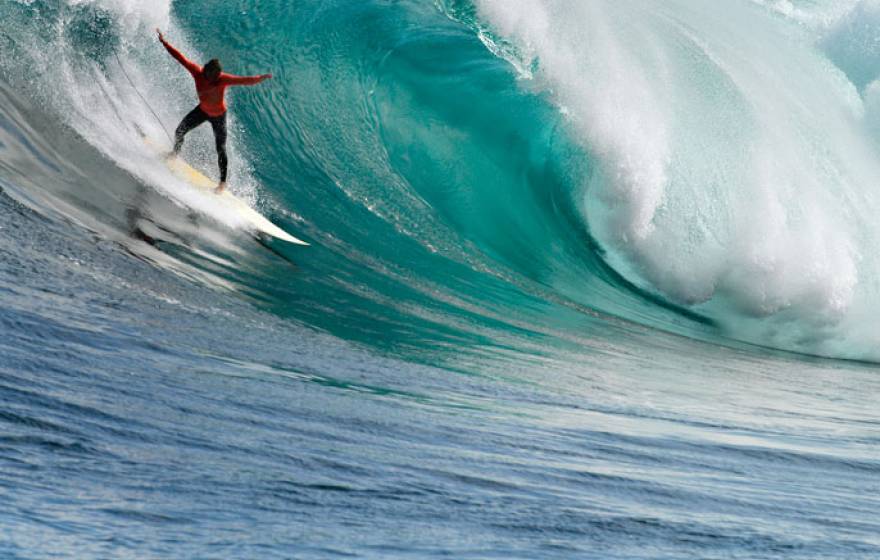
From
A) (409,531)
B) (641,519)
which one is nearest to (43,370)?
(409,531)

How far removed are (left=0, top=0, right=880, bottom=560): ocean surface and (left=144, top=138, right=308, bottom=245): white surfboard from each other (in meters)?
0.16

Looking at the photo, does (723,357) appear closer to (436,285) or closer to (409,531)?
(436,285)

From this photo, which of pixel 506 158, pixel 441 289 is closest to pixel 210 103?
pixel 441 289

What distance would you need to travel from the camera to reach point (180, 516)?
273cm

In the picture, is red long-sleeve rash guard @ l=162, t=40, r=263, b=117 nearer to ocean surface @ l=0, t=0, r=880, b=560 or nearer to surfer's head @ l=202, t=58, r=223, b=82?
surfer's head @ l=202, t=58, r=223, b=82

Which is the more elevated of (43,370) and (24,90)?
(24,90)

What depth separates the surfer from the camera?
827 cm

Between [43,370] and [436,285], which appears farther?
[436,285]

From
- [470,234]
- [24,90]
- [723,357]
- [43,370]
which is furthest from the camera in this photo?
[470,234]

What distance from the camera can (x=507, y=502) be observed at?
3.38 meters

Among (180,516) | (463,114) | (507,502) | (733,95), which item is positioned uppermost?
(733,95)

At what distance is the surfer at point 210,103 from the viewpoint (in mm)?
8273

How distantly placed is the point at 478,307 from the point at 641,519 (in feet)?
15.5

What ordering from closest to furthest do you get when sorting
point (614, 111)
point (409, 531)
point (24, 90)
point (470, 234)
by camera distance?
point (409, 531), point (24, 90), point (470, 234), point (614, 111)
